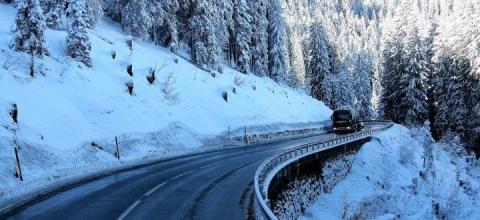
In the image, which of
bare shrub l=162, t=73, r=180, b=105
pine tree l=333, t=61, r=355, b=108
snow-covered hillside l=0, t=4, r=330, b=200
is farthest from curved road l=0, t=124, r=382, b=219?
pine tree l=333, t=61, r=355, b=108

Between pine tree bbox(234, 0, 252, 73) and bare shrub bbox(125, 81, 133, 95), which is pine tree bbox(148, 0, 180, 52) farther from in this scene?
bare shrub bbox(125, 81, 133, 95)

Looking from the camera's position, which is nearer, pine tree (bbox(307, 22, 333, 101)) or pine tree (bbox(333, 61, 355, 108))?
pine tree (bbox(307, 22, 333, 101))

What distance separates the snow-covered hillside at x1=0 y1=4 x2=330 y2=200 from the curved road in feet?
8.00

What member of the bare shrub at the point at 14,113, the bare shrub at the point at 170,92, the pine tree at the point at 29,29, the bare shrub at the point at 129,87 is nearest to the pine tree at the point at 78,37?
the bare shrub at the point at 129,87

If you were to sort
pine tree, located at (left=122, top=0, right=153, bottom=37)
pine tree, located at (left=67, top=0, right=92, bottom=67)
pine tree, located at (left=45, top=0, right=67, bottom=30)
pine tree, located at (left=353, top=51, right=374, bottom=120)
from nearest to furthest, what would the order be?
pine tree, located at (left=67, top=0, right=92, bottom=67), pine tree, located at (left=45, top=0, right=67, bottom=30), pine tree, located at (left=122, top=0, right=153, bottom=37), pine tree, located at (left=353, top=51, right=374, bottom=120)

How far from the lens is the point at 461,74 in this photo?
166ft

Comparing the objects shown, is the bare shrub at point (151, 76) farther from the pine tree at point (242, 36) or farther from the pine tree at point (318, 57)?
the pine tree at point (318, 57)

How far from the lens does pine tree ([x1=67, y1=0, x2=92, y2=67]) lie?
1252 inches

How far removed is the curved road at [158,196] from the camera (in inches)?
494

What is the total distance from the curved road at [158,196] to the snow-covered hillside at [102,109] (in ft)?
8.00

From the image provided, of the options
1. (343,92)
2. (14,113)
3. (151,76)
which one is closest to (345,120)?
(151,76)

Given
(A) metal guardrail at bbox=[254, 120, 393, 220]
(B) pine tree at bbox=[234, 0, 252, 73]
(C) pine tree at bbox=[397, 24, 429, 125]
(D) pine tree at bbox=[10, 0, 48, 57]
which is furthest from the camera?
(B) pine tree at bbox=[234, 0, 252, 73]

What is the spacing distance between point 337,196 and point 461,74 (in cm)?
3324

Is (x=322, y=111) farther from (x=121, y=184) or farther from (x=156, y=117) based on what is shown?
(x=121, y=184)
